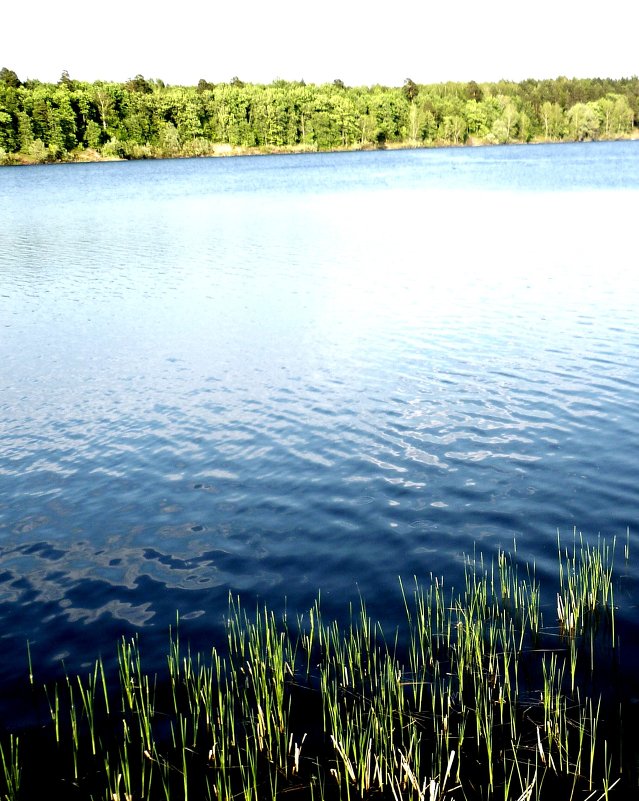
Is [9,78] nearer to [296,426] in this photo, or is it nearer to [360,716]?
[296,426]

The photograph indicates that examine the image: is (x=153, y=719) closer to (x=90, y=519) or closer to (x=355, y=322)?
(x=90, y=519)

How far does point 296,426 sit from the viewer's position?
19000 millimetres

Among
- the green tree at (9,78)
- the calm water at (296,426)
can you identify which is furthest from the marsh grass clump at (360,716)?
the green tree at (9,78)

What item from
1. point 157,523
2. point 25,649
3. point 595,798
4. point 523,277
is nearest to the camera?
point 595,798

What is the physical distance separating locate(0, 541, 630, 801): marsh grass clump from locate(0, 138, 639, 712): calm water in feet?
2.73

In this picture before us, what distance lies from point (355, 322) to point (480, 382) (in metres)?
8.53

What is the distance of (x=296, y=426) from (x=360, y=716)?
1110cm

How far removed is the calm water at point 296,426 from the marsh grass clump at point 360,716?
2.73 ft

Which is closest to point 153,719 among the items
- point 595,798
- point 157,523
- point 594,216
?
point 595,798

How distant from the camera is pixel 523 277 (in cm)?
3512

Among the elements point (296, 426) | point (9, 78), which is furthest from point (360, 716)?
point (9, 78)

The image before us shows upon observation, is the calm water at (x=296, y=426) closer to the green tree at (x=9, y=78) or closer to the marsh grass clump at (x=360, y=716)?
the marsh grass clump at (x=360, y=716)

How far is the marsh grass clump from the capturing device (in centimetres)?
788

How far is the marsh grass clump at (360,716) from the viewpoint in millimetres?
7883
